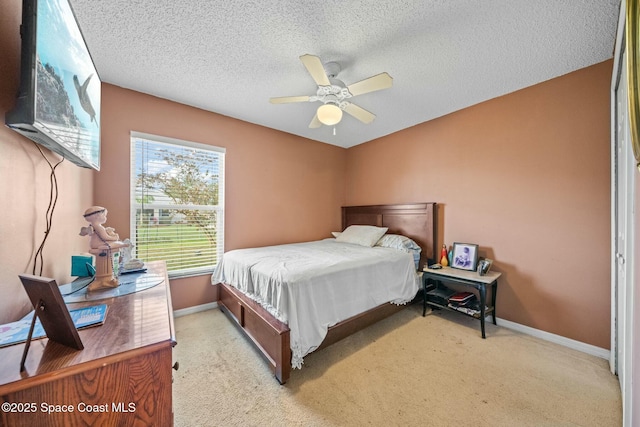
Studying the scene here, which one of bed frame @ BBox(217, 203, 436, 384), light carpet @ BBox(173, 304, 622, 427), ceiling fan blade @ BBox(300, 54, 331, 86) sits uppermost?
ceiling fan blade @ BBox(300, 54, 331, 86)

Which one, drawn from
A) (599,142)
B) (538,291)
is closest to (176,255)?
(538,291)

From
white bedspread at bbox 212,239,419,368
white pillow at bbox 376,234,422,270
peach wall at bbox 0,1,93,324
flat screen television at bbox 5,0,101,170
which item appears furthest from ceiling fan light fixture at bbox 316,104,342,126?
white pillow at bbox 376,234,422,270

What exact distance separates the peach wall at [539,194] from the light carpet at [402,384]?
1.43 feet

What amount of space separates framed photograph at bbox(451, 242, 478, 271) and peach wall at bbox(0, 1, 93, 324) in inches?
137

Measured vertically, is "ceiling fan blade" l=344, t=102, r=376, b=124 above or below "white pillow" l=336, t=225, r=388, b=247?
above

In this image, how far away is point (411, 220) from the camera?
11.2 feet

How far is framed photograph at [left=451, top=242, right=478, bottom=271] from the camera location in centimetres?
269

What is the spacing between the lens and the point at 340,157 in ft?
15.0

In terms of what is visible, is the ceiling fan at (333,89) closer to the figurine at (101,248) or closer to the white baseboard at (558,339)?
the figurine at (101,248)

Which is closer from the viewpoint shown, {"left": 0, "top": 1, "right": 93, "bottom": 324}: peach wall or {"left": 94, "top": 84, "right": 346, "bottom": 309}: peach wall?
{"left": 0, "top": 1, "right": 93, "bottom": 324}: peach wall

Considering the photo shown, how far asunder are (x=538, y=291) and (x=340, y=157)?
11.4 feet

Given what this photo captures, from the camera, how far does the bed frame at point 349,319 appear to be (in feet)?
5.64

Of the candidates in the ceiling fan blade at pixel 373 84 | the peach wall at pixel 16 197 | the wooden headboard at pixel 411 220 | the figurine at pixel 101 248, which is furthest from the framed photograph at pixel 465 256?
the peach wall at pixel 16 197

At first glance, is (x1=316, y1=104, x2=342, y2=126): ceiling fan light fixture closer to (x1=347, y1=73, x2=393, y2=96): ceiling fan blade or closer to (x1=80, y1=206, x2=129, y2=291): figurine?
(x1=347, y1=73, x2=393, y2=96): ceiling fan blade
